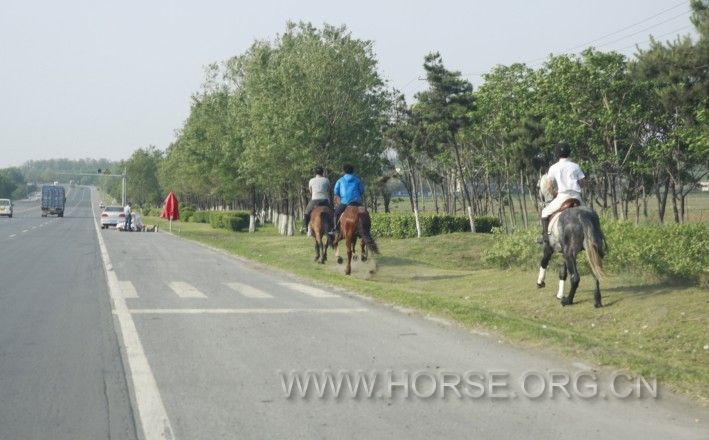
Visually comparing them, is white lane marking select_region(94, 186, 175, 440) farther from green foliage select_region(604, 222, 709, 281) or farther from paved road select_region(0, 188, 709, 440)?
green foliage select_region(604, 222, 709, 281)

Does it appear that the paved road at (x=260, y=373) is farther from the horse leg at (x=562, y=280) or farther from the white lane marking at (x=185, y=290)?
the horse leg at (x=562, y=280)

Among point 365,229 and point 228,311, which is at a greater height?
point 365,229

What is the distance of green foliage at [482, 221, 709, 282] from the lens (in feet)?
43.6

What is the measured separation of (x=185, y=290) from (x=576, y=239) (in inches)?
296

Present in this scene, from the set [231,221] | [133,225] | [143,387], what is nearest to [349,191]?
[143,387]

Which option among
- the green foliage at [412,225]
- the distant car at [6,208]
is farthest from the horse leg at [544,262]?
the distant car at [6,208]

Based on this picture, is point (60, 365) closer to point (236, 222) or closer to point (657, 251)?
point (657, 251)

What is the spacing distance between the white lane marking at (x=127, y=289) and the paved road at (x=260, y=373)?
328 mm

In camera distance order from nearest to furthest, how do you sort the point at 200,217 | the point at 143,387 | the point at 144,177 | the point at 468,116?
the point at 143,387 → the point at 468,116 → the point at 200,217 → the point at 144,177

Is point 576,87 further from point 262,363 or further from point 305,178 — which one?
point 262,363

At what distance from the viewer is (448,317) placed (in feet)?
41.0

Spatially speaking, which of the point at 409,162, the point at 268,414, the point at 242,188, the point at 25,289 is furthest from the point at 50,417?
the point at 242,188

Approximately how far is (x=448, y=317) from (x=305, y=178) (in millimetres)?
33876

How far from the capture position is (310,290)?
54.8 feet
